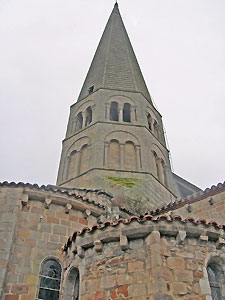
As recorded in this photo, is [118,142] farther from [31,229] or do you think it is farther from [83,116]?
[31,229]

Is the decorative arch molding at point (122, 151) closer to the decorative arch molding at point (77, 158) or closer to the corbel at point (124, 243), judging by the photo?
the decorative arch molding at point (77, 158)

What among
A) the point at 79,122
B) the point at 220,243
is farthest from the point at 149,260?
the point at 79,122

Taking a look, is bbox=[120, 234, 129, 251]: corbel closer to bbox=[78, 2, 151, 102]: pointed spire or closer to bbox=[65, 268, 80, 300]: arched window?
bbox=[65, 268, 80, 300]: arched window

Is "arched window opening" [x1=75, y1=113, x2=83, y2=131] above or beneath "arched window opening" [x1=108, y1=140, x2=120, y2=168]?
above

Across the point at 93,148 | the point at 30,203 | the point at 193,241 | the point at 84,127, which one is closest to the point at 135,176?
the point at 93,148

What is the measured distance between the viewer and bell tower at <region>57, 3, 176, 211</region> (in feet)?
62.6

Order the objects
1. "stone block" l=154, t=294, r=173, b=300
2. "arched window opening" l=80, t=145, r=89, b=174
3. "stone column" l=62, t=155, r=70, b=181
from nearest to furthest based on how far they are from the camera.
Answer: "stone block" l=154, t=294, r=173, b=300 < "arched window opening" l=80, t=145, r=89, b=174 < "stone column" l=62, t=155, r=70, b=181

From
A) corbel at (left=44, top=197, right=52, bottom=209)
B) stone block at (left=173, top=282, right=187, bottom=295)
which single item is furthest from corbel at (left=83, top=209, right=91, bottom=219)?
stone block at (left=173, top=282, right=187, bottom=295)

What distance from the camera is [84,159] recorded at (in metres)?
21.2

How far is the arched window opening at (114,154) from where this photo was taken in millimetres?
20178

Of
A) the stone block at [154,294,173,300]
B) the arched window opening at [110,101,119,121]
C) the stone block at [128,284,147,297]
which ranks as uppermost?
the arched window opening at [110,101,119,121]

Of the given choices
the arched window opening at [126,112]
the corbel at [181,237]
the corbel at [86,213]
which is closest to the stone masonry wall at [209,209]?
the corbel at [86,213]

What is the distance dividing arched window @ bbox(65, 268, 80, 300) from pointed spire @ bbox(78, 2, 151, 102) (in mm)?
17939

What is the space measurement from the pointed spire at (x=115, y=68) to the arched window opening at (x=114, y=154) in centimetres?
522
